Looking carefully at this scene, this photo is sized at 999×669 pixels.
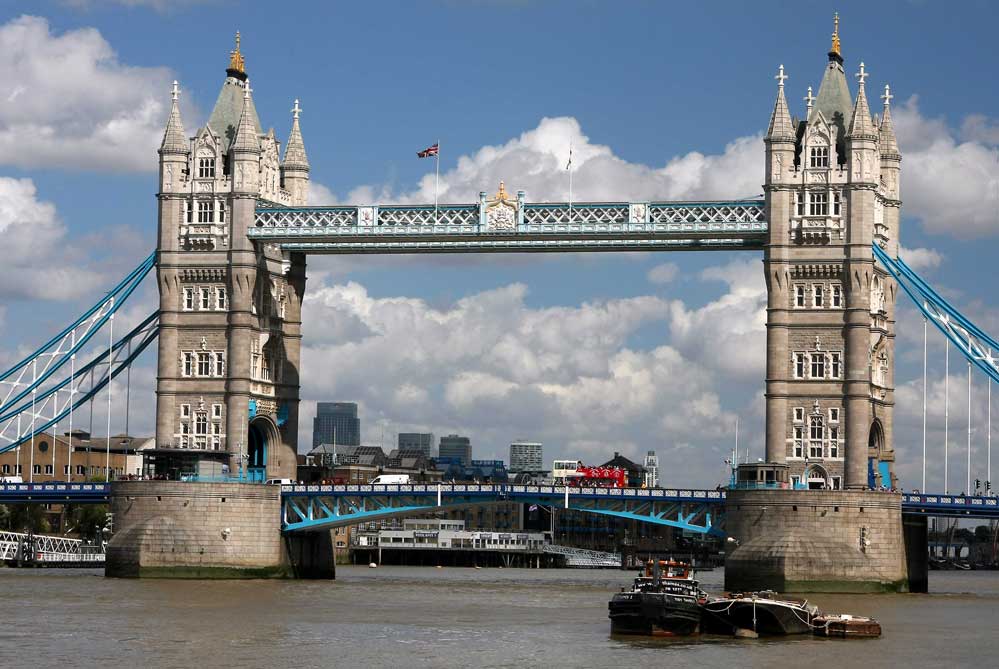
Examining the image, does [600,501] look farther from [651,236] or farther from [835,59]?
[835,59]

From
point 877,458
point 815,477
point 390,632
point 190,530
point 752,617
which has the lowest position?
point 390,632

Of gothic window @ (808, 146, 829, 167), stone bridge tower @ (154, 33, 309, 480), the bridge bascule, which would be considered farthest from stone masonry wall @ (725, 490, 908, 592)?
stone bridge tower @ (154, 33, 309, 480)

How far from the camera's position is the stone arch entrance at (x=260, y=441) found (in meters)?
126

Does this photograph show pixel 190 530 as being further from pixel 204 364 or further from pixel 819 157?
pixel 819 157

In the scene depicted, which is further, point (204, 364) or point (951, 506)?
point (204, 364)

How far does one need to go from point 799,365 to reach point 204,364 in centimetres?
3596

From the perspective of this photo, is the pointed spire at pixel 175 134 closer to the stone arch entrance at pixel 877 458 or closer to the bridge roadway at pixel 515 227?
the bridge roadway at pixel 515 227

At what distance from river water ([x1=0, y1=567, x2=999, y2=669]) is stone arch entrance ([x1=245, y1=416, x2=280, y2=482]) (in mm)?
16527

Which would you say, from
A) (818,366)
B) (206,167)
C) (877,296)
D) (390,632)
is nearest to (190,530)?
(206,167)

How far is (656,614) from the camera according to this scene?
81750 mm

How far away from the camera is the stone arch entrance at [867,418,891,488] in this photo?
117125 millimetres

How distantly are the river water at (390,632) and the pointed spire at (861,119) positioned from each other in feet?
85.7

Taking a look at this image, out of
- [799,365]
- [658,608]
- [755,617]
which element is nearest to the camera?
[658,608]

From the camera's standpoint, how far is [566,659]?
73.2m
